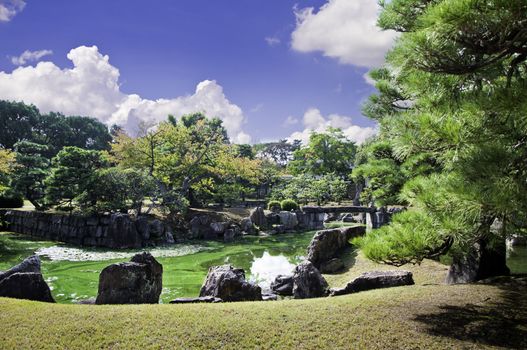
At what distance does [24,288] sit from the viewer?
258 inches

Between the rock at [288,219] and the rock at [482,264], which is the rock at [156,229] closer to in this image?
the rock at [288,219]

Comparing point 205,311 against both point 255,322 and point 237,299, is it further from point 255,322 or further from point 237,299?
point 237,299

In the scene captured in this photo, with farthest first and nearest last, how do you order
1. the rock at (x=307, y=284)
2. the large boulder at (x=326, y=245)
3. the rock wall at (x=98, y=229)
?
the rock wall at (x=98, y=229) → the large boulder at (x=326, y=245) → the rock at (x=307, y=284)

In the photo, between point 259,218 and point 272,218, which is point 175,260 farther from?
point 272,218

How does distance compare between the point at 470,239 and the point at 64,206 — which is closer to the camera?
the point at 470,239

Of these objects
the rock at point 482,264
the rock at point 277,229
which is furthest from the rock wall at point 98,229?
the rock at point 482,264

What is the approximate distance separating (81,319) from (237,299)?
3.01 metres

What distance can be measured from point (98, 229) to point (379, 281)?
1456 cm

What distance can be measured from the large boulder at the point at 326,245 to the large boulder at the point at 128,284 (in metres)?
5.88

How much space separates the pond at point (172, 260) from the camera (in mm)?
9688

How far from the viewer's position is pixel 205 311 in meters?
5.44

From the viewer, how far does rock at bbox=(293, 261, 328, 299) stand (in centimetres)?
844

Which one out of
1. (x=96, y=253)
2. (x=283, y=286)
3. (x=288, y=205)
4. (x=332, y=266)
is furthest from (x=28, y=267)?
(x=288, y=205)

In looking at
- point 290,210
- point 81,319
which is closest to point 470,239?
point 81,319
